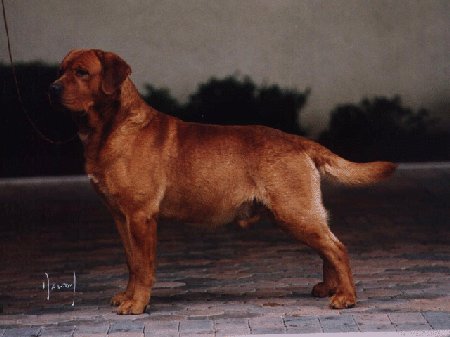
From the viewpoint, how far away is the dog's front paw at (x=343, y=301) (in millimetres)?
7059

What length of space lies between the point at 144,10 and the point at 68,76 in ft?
21.3

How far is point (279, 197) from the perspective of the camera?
716 centimetres

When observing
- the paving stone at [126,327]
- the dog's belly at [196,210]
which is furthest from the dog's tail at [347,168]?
the paving stone at [126,327]

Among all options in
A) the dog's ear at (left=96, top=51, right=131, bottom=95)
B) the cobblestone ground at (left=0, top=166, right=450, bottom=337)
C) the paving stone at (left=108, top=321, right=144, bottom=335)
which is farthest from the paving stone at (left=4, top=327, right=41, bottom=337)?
the dog's ear at (left=96, top=51, right=131, bottom=95)

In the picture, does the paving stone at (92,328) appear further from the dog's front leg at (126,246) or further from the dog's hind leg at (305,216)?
the dog's hind leg at (305,216)

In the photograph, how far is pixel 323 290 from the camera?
24.5ft

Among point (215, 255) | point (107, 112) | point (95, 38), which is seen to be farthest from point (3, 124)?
point (107, 112)

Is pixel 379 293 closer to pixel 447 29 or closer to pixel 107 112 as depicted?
pixel 107 112

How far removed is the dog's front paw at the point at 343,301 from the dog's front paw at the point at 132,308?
1.14 meters

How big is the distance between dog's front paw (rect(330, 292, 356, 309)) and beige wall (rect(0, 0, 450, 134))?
21.1 ft

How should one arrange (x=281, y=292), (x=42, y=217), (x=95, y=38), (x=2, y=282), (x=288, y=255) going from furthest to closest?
1. (x=95, y=38)
2. (x=42, y=217)
3. (x=288, y=255)
4. (x=2, y=282)
5. (x=281, y=292)
